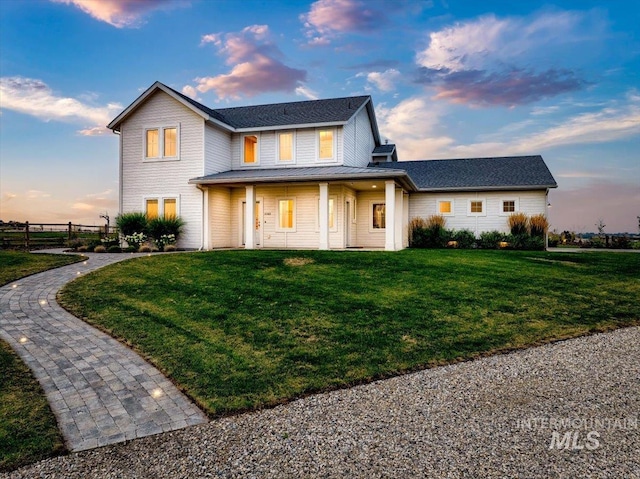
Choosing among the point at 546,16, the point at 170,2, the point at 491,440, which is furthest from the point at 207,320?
the point at 546,16

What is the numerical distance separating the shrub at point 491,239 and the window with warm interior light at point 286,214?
10560mm

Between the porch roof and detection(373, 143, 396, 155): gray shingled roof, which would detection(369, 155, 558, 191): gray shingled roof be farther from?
the porch roof

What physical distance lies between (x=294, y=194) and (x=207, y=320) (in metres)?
12.4


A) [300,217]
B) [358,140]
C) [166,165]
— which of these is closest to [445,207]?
[358,140]

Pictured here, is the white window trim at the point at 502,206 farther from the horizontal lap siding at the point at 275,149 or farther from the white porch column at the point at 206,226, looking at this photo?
the white porch column at the point at 206,226

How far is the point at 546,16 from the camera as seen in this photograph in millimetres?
16469

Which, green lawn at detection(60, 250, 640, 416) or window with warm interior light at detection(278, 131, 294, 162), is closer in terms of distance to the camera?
green lawn at detection(60, 250, 640, 416)

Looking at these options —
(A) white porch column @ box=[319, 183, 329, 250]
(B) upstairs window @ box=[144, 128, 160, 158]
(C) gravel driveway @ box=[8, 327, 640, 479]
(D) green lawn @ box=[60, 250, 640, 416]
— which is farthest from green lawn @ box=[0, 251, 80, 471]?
(B) upstairs window @ box=[144, 128, 160, 158]

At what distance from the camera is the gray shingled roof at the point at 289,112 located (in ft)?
63.8

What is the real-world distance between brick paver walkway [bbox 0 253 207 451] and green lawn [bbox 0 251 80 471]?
9 centimetres

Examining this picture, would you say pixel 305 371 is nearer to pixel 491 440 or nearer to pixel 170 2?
pixel 491 440

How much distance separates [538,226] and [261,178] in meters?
14.8

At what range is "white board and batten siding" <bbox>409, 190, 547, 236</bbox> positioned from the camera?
21859 mm

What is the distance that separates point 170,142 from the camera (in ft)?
63.3
